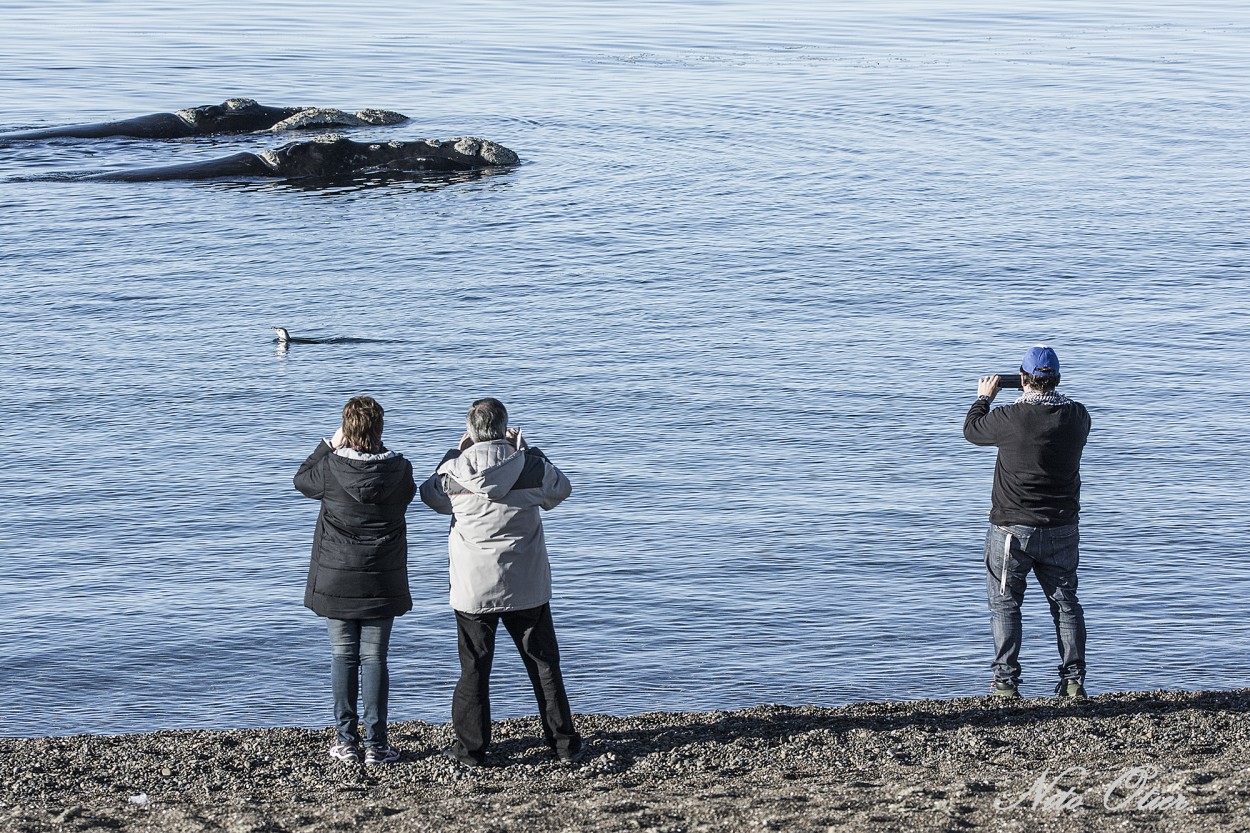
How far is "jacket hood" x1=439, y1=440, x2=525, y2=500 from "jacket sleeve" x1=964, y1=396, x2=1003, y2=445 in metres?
2.76

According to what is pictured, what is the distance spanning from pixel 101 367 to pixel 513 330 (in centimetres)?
566

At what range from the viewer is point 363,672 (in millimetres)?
8758

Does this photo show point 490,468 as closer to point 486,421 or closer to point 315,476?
point 486,421

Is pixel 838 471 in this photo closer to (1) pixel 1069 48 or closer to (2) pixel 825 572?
(2) pixel 825 572

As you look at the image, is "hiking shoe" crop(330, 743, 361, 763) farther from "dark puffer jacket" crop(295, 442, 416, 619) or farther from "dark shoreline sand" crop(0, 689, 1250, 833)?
Answer: "dark puffer jacket" crop(295, 442, 416, 619)

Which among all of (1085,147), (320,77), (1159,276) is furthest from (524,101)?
(1159,276)

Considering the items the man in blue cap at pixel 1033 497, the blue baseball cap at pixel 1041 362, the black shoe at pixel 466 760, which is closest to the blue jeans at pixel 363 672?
the black shoe at pixel 466 760

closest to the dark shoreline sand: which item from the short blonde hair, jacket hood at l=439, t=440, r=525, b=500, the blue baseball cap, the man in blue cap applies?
the man in blue cap

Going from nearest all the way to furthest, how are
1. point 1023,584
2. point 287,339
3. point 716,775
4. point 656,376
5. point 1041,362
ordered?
point 716,775, point 1041,362, point 1023,584, point 656,376, point 287,339

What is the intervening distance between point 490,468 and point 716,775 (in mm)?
2046

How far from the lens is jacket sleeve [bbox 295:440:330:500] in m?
8.38

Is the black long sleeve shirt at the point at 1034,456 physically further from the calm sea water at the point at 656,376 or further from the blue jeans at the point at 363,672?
the blue jeans at the point at 363,672

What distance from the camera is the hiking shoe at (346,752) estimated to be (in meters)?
8.91

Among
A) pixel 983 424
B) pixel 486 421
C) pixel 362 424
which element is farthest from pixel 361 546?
pixel 983 424
